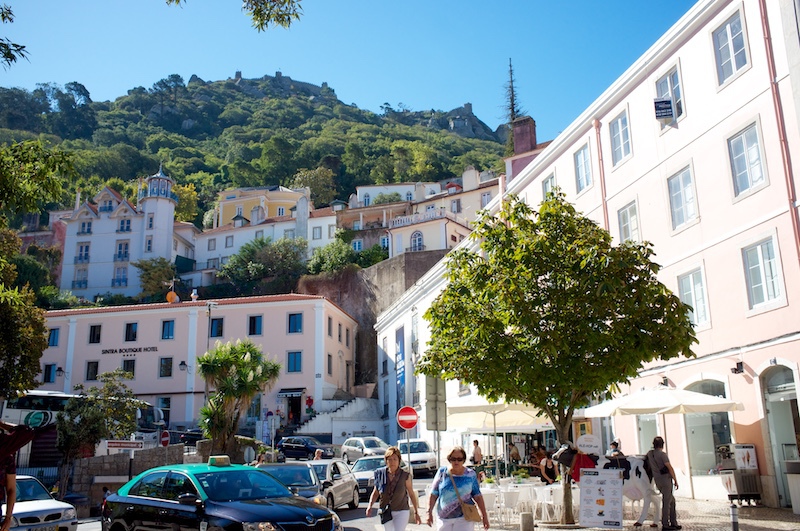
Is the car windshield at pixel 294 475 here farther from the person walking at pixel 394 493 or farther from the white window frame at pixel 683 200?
the white window frame at pixel 683 200

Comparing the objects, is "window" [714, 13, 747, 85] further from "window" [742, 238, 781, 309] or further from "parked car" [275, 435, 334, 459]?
"parked car" [275, 435, 334, 459]

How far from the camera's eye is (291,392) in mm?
46812

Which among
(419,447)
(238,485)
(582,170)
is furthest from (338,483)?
(582,170)

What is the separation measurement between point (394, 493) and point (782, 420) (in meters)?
11.1

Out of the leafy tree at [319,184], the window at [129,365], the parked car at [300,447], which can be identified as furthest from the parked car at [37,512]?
the leafy tree at [319,184]

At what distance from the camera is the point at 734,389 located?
1752cm

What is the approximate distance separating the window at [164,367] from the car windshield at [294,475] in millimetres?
34090

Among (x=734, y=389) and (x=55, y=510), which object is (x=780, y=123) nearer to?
(x=734, y=389)

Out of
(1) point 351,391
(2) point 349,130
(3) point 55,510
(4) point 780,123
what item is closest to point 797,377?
(4) point 780,123

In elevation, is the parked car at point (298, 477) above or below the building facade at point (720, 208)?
below

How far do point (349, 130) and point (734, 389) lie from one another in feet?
451

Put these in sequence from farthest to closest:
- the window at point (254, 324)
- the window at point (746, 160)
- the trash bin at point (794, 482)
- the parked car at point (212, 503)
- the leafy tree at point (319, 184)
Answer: the leafy tree at point (319, 184) → the window at point (254, 324) → the window at point (746, 160) → the trash bin at point (794, 482) → the parked car at point (212, 503)

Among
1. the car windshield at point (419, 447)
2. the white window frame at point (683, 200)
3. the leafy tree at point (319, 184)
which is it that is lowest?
the car windshield at point (419, 447)

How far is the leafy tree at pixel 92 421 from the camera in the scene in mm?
26297
